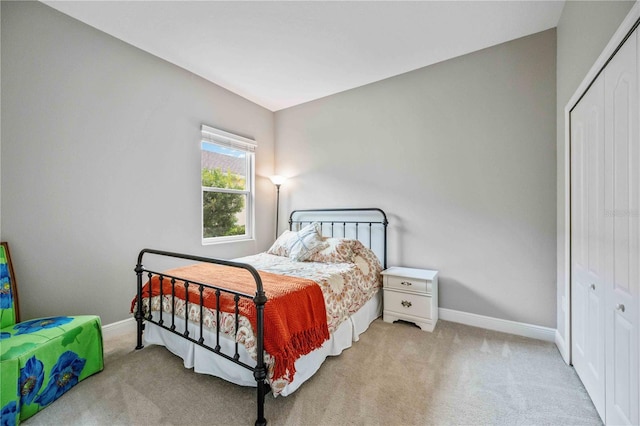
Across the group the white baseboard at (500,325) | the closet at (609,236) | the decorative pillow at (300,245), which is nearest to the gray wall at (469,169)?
the white baseboard at (500,325)

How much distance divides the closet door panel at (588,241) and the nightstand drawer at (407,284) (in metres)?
1.07

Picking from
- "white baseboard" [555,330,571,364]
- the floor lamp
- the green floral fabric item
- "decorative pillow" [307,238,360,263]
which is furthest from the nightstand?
the green floral fabric item

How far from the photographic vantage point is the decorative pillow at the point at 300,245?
2.96 m

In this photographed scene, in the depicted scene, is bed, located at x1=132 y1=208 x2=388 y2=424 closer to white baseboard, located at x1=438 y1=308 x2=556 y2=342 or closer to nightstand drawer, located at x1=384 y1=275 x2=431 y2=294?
nightstand drawer, located at x1=384 y1=275 x2=431 y2=294

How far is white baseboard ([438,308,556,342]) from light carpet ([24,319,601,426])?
146 mm

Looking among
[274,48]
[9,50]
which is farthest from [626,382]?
[9,50]

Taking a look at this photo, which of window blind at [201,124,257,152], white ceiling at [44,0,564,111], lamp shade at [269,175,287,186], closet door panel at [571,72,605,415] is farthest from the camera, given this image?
lamp shade at [269,175,287,186]

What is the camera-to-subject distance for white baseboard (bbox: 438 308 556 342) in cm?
247

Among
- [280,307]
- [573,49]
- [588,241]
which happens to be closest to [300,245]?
[280,307]

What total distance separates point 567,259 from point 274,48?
125 inches

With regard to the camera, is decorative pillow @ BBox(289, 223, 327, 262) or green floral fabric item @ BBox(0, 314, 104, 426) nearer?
green floral fabric item @ BBox(0, 314, 104, 426)

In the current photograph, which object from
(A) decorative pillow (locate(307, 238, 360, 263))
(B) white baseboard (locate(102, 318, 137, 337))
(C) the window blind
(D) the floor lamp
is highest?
(C) the window blind

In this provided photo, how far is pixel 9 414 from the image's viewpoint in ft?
4.70

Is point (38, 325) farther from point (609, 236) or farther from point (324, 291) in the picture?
point (609, 236)
